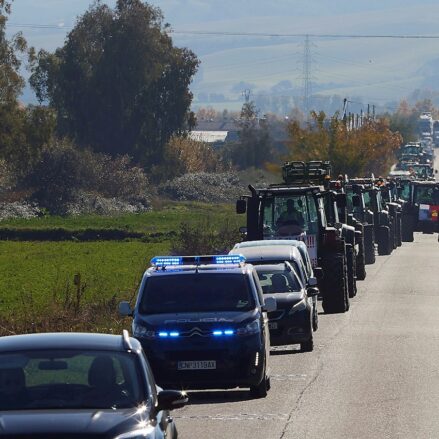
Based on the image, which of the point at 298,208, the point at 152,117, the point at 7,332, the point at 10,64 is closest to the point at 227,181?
the point at 152,117

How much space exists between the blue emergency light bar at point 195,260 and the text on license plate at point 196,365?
1.57 m

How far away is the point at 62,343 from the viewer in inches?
456

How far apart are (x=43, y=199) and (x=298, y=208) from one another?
55.2 m

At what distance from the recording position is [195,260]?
19422 mm

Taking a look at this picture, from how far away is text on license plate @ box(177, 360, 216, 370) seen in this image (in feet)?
58.8

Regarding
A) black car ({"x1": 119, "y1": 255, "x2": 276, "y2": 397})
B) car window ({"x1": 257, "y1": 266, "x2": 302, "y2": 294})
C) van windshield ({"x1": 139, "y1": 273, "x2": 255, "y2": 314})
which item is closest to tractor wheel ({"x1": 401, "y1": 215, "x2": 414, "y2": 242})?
car window ({"x1": 257, "y1": 266, "x2": 302, "y2": 294})

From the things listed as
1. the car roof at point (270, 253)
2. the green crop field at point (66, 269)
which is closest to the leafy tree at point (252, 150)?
the green crop field at point (66, 269)

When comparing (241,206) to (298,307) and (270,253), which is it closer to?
(270,253)

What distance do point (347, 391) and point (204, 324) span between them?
1988mm

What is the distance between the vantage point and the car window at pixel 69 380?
36.2ft

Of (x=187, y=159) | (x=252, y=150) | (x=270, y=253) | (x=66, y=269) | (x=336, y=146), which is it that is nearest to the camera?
(x=270, y=253)

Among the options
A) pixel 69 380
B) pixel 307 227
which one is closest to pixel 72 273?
pixel 307 227

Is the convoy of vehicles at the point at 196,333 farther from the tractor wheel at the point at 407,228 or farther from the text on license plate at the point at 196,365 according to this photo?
the tractor wheel at the point at 407,228

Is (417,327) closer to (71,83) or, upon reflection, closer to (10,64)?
(10,64)
